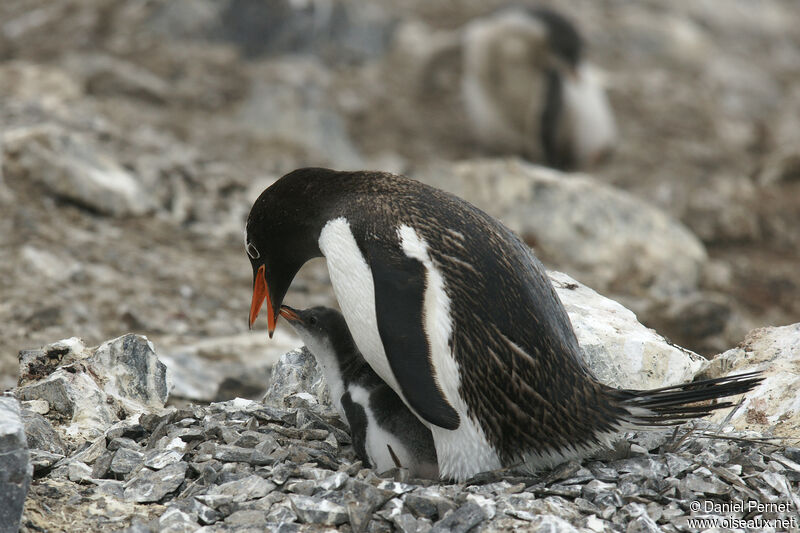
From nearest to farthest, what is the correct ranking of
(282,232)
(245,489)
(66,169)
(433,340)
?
(245,489)
(433,340)
(282,232)
(66,169)

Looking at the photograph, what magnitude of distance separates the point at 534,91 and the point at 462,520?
840cm

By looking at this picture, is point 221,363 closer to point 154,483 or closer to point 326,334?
point 326,334

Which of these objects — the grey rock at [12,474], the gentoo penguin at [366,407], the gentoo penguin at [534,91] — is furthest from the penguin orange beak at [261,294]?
the gentoo penguin at [534,91]

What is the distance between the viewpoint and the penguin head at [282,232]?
3.54m

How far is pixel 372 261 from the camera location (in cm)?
317

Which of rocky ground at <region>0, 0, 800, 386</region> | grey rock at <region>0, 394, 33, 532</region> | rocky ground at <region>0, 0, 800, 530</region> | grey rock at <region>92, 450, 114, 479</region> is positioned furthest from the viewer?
rocky ground at <region>0, 0, 800, 386</region>

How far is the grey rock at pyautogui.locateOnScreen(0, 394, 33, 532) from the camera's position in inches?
103

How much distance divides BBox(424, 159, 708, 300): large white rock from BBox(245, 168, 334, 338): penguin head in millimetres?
4489

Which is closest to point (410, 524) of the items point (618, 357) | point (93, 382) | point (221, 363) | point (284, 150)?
point (618, 357)

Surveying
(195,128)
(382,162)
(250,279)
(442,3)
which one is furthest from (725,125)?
(250,279)

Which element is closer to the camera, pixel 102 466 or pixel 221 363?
pixel 102 466

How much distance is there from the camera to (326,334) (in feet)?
12.1

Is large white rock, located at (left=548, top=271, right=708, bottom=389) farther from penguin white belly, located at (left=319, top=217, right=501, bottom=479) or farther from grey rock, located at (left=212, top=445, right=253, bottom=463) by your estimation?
grey rock, located at (left=212, top=445, right=253, bottom=463)

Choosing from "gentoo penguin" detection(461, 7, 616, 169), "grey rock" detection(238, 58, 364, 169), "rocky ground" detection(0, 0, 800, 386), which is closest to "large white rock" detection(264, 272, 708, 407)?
"rocky ground" detection(0, 0, 800, 386)
